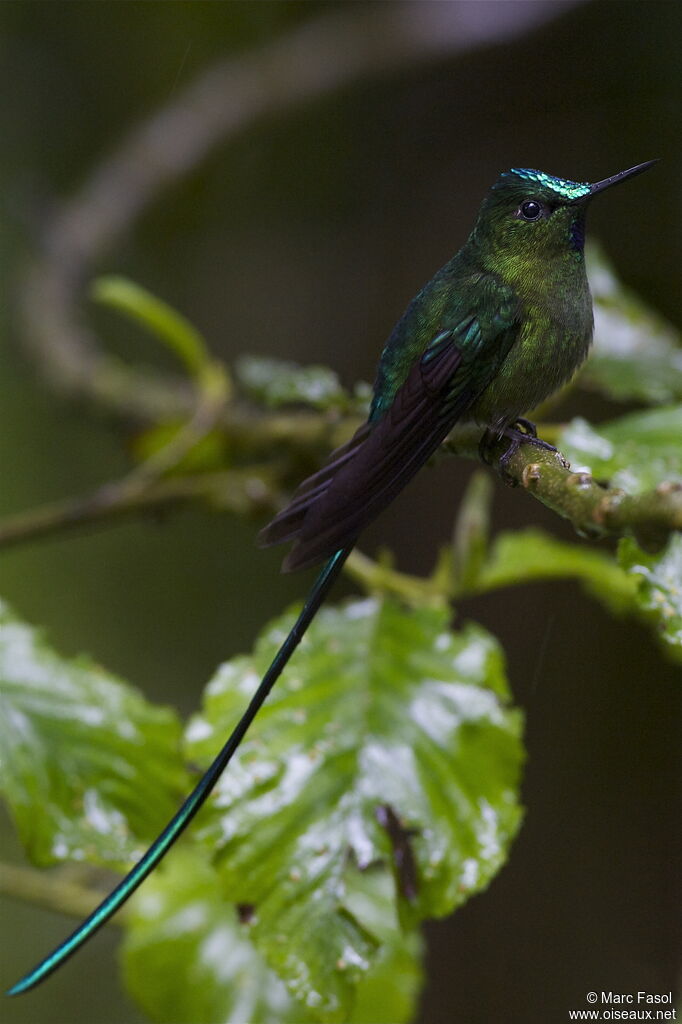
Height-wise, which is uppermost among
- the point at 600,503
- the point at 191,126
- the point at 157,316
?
the point at 191,126

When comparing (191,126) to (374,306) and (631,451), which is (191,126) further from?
(631,451)

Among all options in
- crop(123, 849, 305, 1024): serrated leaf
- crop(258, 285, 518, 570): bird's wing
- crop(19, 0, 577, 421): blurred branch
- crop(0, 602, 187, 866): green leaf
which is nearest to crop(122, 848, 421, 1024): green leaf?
crop(123, 849, 305, 1024): serrated leaf

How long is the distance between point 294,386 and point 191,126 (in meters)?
1.64

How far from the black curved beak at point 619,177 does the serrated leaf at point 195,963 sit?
2.47 ft

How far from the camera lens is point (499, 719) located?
89 centimetres

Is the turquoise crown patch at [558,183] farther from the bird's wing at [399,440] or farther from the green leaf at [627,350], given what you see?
the green leaf at [627,350]

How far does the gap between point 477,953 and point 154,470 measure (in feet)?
2.71

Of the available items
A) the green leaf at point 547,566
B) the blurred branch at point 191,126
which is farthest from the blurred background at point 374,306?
the green leaf at point 547,566

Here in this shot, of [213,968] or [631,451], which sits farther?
[213,968]

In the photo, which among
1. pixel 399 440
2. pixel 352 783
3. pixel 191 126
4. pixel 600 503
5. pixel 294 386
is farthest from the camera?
pixel 191 126

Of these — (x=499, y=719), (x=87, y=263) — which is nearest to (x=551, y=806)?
(x=499, y=719)

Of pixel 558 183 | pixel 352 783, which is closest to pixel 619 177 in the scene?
pixel 558 183

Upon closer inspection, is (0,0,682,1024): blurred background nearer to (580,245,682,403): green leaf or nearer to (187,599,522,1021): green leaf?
(580,245,682,403): green leaf

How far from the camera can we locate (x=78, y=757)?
2.90 feet
